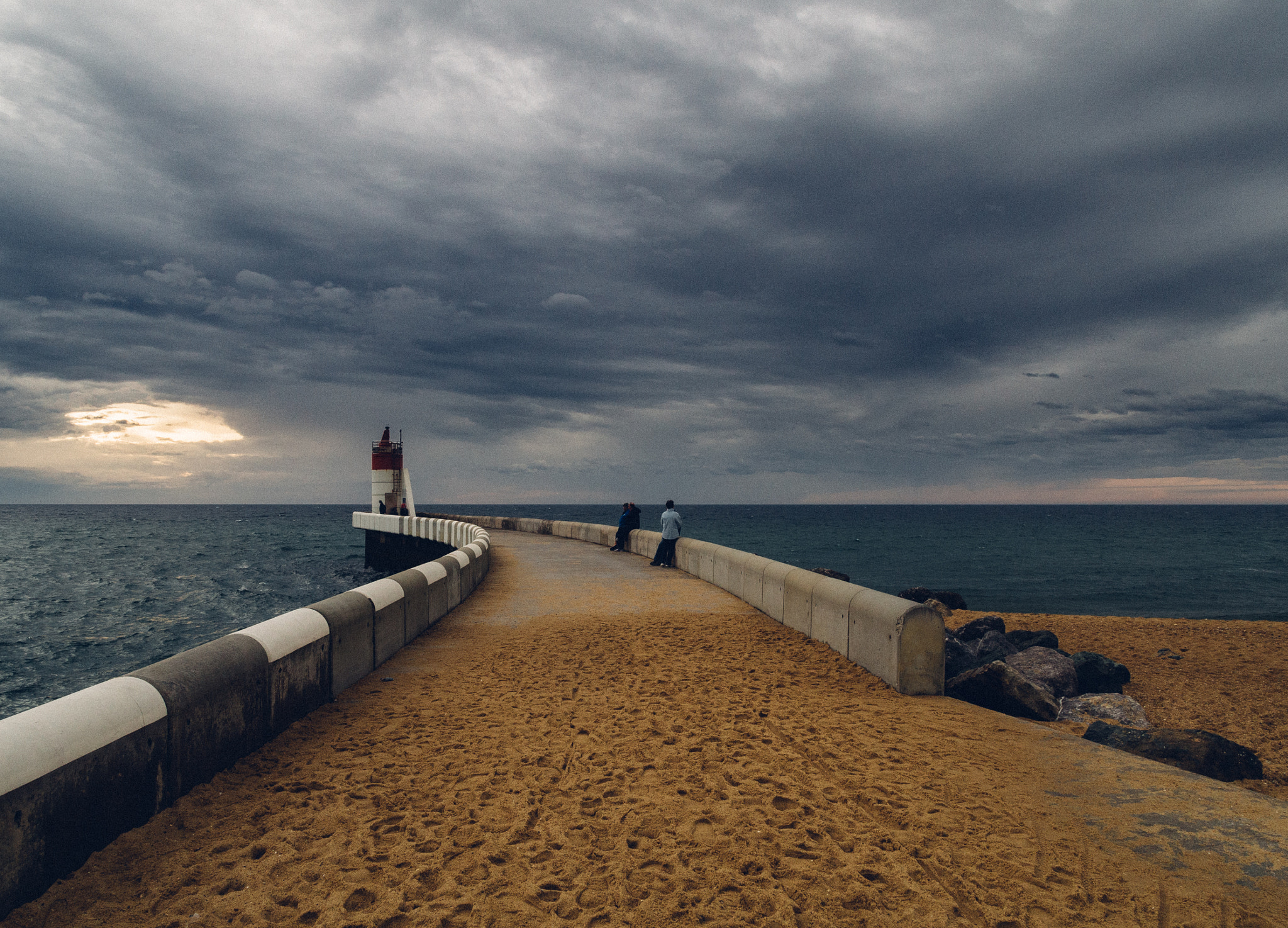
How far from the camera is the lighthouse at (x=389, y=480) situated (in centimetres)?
3797

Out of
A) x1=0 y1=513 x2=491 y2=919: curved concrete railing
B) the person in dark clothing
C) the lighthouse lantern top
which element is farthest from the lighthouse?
x1=0 y1=513 x2=491 y2=919: curved concrete railing

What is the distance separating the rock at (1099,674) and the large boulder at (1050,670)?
0.35 m

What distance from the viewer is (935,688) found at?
702 cm

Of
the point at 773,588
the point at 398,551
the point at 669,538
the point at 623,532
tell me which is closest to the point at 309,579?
the point at 398,551

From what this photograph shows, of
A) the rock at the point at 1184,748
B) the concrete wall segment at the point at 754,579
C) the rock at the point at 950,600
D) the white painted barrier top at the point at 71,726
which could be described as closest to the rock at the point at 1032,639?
the concrete wall segment at the point at 754,579

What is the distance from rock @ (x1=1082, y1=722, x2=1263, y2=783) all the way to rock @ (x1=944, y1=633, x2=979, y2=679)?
15.7 feet

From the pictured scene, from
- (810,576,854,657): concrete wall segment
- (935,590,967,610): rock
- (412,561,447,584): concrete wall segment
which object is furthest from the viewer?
(935,590,967,610): rock

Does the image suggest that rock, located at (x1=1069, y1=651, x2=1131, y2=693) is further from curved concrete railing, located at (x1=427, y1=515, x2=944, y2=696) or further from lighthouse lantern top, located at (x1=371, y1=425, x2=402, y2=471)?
lighthouse lantern top, located at (x1=371, y1=425, x2=402, y2=471)

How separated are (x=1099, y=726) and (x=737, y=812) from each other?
4.53m

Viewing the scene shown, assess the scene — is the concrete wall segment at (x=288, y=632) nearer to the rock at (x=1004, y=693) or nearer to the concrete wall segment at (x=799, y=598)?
the concrete wall segment at (x=799, y=598)

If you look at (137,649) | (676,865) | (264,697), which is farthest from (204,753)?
(137,649)

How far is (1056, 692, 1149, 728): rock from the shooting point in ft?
30.2

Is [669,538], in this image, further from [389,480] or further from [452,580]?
[389,480]

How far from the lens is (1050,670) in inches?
437
